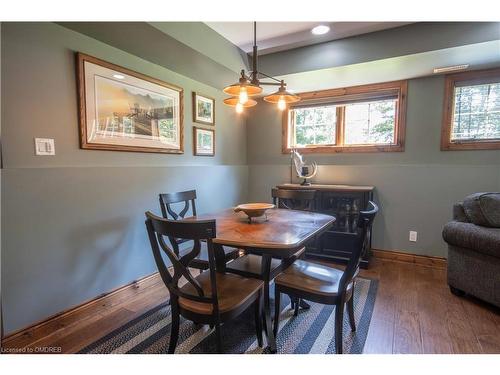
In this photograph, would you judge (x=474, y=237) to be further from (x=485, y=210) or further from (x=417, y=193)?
(x=417, y=193)

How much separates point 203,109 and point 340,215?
202cm

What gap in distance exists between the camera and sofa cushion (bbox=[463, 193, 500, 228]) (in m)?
2.18

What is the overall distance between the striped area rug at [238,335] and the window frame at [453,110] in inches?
79.8

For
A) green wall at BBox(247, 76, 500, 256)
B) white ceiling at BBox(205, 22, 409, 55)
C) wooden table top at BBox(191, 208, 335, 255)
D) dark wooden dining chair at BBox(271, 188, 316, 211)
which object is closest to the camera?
wooden table top at BBox(191, 208, 335, 255)

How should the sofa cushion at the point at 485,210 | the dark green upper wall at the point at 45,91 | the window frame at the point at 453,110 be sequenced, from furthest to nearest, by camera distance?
1. the window frame at the point at 453,110
2. the sofa cushion at the point at 485,210
3. the dark green upper wall at the point at 45,91

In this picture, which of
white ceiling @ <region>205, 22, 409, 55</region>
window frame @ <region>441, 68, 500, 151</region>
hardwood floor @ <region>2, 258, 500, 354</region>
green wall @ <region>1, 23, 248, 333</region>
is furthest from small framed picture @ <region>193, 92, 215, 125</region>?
window frame @ <region>441, 68, 500, 151</region>

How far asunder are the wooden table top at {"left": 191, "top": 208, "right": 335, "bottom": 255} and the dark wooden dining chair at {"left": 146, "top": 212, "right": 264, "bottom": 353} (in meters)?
0.23

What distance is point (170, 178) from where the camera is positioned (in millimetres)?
2770

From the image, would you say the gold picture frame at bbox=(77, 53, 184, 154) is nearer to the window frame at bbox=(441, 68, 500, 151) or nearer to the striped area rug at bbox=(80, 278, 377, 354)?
the striped area rug at bbox=(80, 278, 377, 354)

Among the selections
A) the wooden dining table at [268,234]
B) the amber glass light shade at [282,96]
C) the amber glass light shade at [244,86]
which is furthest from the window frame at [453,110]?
the amber glass light shade at [244,86]

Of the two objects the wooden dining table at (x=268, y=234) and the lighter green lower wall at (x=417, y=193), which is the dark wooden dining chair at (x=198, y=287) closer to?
the wooden dining table at (x=268, y=234)

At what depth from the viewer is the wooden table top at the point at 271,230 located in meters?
1.48

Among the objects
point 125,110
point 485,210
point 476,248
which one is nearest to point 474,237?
point 476,248
